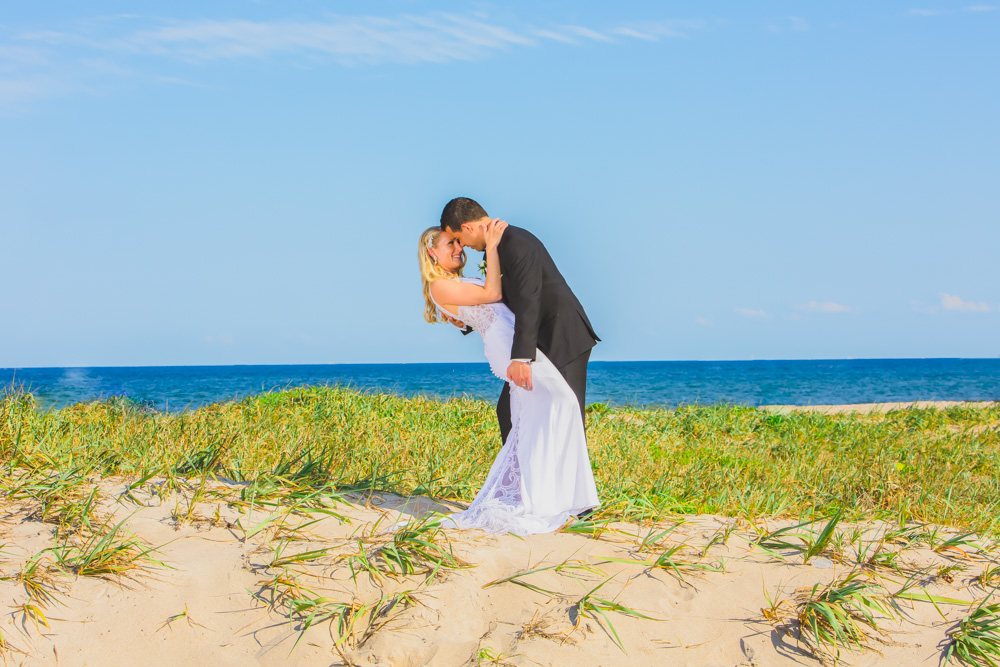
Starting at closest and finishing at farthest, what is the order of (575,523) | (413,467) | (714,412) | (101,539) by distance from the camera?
1. (101,539)
2. (575,523)
3. (413,467)
4. (714,412)

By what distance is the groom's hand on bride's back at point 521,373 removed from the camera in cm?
432

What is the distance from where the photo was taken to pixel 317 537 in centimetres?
396

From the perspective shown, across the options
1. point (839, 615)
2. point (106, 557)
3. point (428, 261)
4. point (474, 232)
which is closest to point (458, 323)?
point (428, 261)

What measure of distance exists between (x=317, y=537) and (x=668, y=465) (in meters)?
3.98

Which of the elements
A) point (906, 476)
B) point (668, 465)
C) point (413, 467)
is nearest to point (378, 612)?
point (413, 467)

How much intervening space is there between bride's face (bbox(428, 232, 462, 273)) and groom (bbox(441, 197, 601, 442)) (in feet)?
0.20

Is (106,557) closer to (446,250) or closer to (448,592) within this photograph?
(448,592)

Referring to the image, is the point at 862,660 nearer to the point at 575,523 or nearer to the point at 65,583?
the point at 575,523

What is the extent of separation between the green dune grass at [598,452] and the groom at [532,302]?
102 cm

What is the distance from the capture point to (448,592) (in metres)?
3.56

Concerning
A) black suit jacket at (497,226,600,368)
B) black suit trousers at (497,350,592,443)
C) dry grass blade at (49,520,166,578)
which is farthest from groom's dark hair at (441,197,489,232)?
dry grass blade at (49,520,166,578)

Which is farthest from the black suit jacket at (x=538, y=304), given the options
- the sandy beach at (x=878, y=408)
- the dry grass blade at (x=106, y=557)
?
the sandy beach at (x=878, y=408)

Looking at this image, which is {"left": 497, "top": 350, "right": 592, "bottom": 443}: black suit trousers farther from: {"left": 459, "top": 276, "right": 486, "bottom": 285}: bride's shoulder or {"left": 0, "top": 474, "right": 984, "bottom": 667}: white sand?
{"left": 0, "top": 474, "right": 984, "bottom": 667}: white sand

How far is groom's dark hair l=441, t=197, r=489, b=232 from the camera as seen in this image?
441 centimetres
